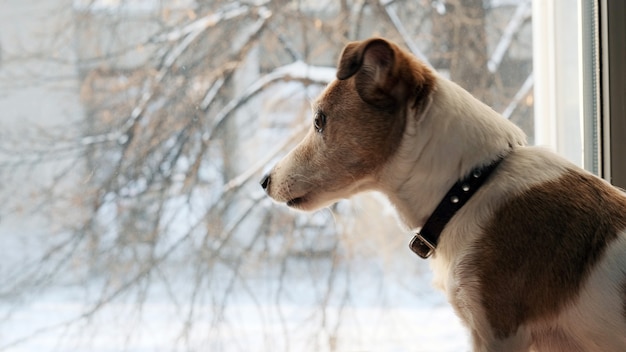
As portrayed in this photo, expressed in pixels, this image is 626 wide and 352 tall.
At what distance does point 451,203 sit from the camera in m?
1.07

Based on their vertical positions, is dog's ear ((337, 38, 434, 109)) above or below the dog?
above

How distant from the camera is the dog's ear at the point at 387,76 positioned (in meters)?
1.07

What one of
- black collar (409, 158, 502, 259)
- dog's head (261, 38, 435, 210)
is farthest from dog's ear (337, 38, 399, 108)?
black collar (409, 158, 502, 259)

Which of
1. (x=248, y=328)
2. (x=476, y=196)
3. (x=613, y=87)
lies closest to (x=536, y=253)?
(x=476, y=196)

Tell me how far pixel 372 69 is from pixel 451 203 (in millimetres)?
227

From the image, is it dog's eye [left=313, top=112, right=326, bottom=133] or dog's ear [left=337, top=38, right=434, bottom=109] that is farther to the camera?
dog's eye [left=313, top=112, right=326, bottom=133]

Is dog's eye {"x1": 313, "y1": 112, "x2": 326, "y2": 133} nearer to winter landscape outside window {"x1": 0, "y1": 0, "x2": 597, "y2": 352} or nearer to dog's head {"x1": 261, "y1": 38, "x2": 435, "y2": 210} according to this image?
dog's head {"x1": 261, "y1": 38, "x2": 435, "y2": 210}

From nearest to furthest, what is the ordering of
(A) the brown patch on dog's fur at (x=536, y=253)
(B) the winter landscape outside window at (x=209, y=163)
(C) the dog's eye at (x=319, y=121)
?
(A) the brown patch on dog's fur at (x=536, y=253), (C) the dog's eye at (x=319, y=121), (B) the winter landscape outside window at (x=209, y=163)

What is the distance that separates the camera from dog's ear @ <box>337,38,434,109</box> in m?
1.07

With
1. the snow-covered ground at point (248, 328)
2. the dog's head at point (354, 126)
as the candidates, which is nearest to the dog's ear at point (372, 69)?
the dog's head at point (354, 126)

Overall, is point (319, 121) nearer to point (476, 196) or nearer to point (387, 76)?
point (387, 76)

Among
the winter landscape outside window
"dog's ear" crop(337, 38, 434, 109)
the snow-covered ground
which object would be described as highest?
"dog's ear" crop(337, 38, 434, 109)

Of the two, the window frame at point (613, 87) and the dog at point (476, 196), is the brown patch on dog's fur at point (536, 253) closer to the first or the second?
A: the dog at point (476, 196)

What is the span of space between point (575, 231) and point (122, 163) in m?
0.79
